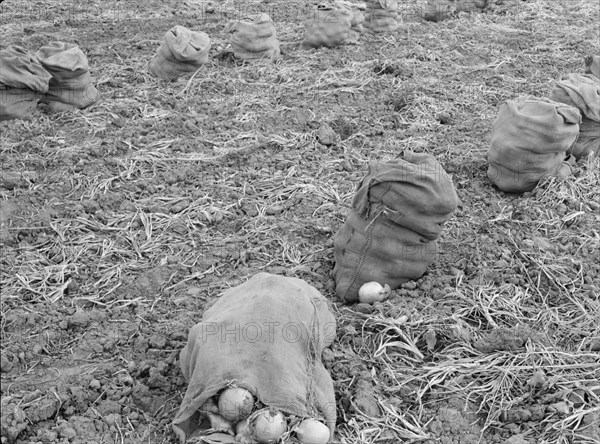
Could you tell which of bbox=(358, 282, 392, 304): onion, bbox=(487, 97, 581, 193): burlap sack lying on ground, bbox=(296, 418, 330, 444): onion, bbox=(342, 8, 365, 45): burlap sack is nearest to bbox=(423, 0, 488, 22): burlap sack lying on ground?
bbox=(342, 8, 365, 45): burlap sack

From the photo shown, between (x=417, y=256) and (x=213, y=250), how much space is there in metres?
1.26

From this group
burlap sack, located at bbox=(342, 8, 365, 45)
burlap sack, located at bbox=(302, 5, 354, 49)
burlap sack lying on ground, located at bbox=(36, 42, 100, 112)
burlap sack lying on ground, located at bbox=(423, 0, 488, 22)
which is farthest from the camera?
burlap sack lying on ground, located at bbox=(423, 0, 488, 22)

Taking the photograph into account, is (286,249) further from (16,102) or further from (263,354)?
(16,102)

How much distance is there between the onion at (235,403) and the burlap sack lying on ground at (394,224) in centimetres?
121

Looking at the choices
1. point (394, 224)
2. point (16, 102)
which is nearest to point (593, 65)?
point (394, 224)

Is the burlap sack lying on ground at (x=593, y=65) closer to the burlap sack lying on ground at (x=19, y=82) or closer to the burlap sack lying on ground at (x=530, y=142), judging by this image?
the burlap sack lying on ground at (x=530, y=142)

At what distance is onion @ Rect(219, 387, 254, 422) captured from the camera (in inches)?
97.4

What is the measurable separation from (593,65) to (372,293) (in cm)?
385


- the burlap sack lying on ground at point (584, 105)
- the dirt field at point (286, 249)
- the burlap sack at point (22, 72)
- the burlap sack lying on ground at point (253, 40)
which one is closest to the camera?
the dirt field at point (286, 249)

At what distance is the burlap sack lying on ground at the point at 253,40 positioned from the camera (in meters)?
7.20

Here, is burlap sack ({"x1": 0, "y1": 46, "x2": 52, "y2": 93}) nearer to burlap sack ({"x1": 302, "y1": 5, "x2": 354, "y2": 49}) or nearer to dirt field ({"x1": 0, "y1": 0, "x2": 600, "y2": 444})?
dirt field ({"x1": 0, "y1": 0, "x2": 600, "y2": 444})

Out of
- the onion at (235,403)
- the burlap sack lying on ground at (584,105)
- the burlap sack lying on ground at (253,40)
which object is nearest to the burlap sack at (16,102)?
the burlap sack lying on ground at (253,40)

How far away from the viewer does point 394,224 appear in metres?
3.51

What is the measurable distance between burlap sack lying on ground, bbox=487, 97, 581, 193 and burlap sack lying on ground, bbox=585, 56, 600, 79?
178cm
